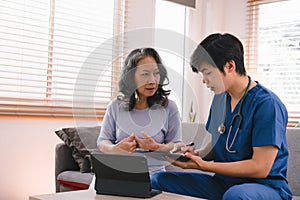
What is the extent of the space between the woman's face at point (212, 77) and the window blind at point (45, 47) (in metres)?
1.25

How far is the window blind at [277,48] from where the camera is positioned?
12.2ft

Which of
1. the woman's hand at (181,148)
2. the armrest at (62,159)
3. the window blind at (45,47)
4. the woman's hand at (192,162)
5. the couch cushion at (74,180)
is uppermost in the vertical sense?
the window blind at (45,47)

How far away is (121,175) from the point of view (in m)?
1.50

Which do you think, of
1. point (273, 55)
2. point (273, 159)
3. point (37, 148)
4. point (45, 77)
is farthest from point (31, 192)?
point (273, 55)

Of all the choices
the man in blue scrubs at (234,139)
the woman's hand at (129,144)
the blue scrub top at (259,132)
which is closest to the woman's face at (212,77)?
the man in blue scrubs at (234,139)

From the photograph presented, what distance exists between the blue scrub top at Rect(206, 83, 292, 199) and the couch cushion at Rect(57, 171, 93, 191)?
94 centimetres

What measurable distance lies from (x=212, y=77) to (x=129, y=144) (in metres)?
0.39

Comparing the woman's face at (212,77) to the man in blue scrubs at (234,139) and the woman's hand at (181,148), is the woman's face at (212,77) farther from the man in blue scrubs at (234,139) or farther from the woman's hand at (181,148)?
the woman's hand at (181,148)

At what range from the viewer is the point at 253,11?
4.02 meters

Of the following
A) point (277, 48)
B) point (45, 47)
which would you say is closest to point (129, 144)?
point (45, 47)

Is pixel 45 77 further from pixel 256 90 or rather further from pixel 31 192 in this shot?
pixel 256 90

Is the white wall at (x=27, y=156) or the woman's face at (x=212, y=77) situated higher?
the woman's face at (x=212, y=77)

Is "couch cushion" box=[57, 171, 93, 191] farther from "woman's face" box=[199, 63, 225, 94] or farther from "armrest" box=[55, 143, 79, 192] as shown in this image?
"woman's face" box=[199, 63, 225, 94]

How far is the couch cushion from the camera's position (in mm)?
2453
